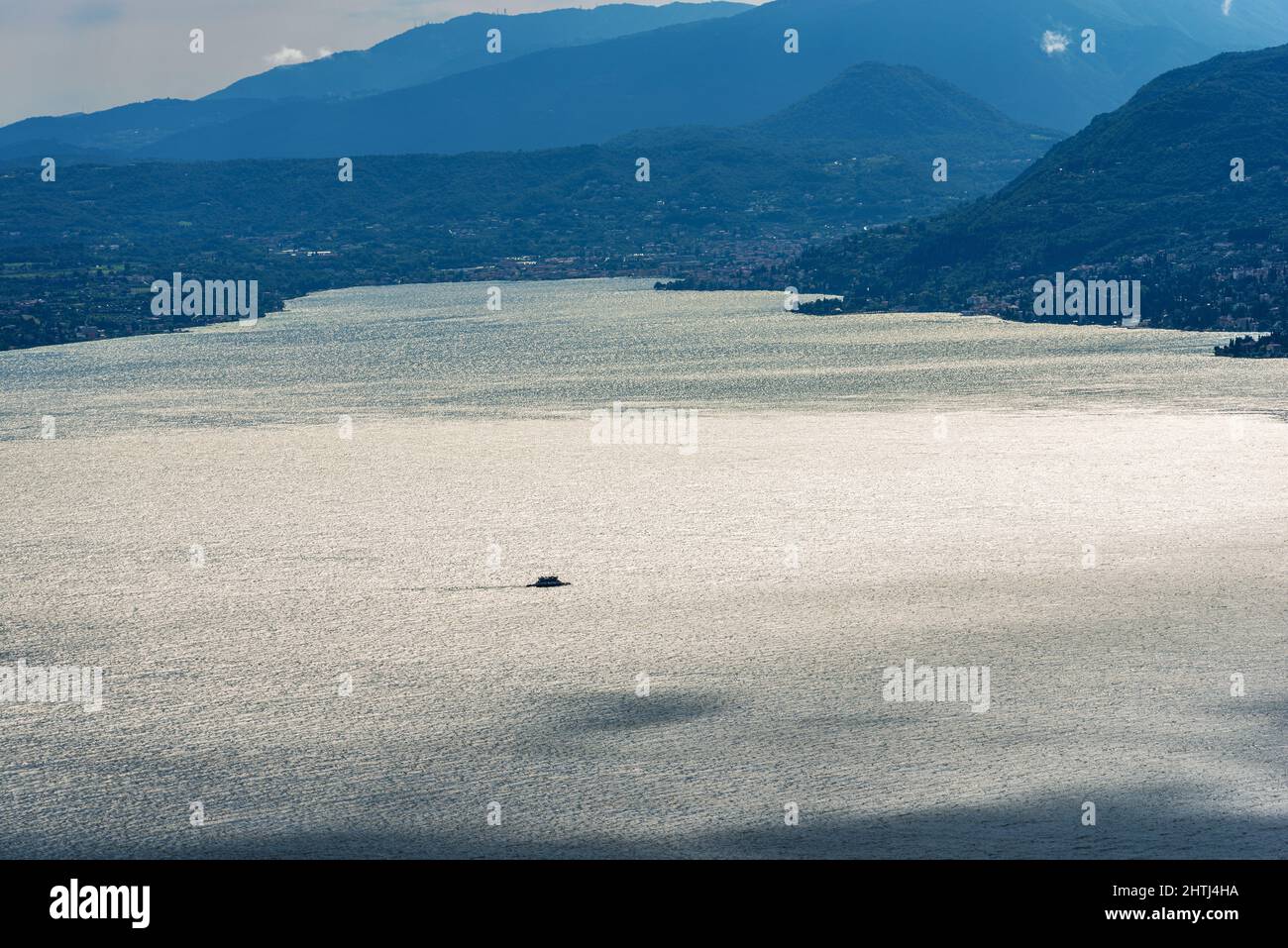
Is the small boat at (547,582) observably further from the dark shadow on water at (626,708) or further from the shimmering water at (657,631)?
the dark shadow on water at (626,708)

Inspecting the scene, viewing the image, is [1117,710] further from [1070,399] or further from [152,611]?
[1070,399]

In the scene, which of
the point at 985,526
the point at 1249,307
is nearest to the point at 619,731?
the point at 985,526

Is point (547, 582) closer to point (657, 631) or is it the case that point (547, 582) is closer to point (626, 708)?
point (657, 631)

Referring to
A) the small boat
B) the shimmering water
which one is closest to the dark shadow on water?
the shimmering water

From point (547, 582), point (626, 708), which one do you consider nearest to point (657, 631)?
point (547, 582)

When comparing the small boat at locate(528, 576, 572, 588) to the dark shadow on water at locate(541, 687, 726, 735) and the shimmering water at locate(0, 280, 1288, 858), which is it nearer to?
the shimmering water at locate(0, 280, 1288, 858)

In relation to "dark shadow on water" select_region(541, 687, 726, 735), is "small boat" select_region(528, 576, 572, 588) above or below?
above

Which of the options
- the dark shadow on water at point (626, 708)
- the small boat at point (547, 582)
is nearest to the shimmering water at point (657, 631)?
the dark shadow on water at point (626, 708)

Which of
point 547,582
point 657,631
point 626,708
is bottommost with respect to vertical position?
point 626,708
